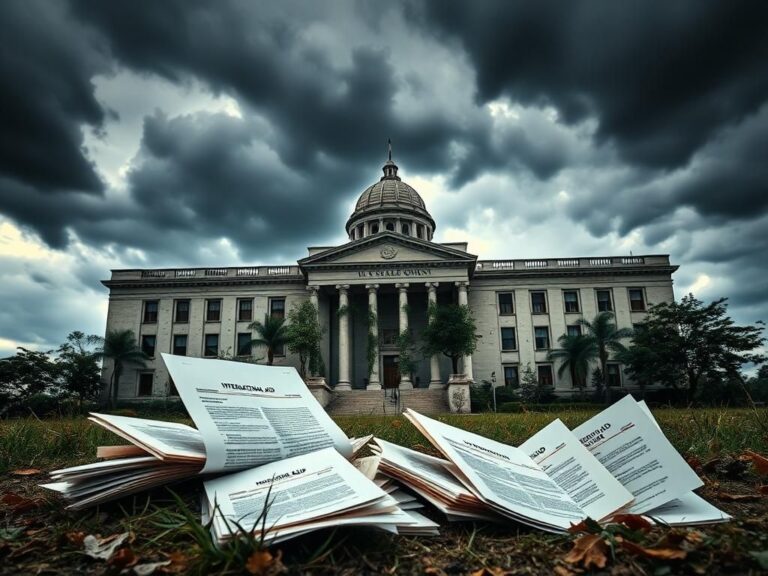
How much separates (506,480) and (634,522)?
0.50 meters

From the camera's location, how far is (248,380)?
2.48 metres

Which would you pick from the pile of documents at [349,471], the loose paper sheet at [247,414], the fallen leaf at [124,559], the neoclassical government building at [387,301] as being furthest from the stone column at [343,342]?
the fallen leaf at [124,559]

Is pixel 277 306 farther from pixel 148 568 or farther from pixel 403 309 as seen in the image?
pixel 148 568

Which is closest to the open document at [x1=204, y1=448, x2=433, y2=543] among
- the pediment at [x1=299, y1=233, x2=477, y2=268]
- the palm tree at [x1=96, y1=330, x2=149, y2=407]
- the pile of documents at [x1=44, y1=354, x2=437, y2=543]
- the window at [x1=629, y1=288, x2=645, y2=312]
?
the pile of documents at [x1=44, y1=354, x2=437, y2=543]

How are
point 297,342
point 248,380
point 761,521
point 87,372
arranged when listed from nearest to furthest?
point 761,521 < point 248,380 < point 297,342 < point 87,372

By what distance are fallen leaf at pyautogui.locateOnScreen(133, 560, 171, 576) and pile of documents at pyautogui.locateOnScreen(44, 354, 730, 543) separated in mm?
161

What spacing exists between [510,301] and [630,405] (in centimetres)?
3286

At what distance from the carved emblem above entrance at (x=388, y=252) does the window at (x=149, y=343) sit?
17318mm

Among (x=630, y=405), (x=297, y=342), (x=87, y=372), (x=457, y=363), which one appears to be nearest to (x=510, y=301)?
(x=457, y=363)

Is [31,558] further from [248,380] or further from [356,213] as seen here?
[356,213]

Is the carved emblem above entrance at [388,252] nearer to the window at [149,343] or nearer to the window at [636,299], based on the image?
the window at [636,299]

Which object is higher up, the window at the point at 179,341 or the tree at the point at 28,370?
the window at the point at 179,341

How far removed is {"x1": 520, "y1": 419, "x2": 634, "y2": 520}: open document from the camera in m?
2.00

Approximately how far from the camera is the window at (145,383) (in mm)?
33344
